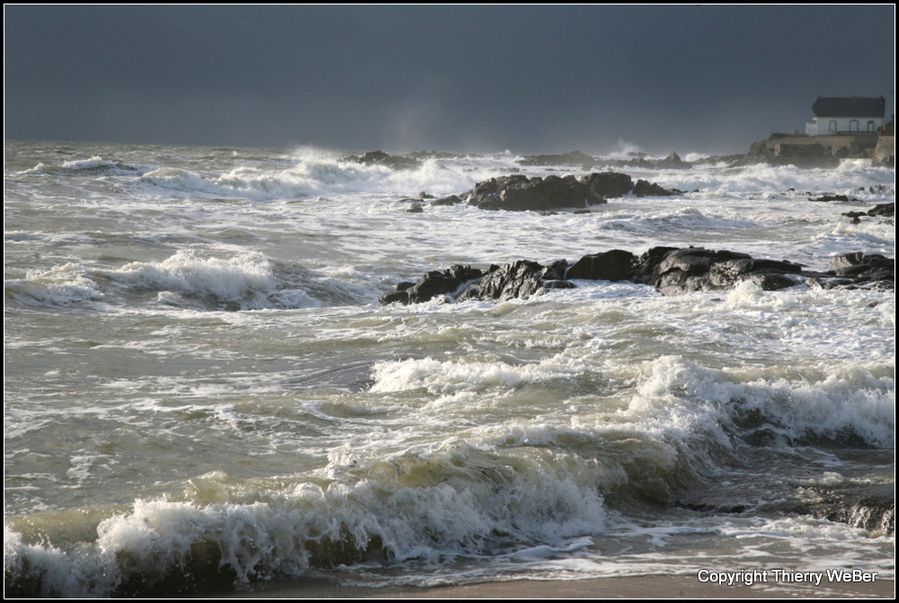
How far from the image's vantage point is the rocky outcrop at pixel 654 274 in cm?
1611

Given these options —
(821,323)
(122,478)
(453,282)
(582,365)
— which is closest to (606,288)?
(453,282)

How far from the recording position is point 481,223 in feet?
98.6

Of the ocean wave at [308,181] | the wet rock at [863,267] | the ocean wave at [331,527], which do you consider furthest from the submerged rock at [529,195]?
A: the ocean wave at [331,527]

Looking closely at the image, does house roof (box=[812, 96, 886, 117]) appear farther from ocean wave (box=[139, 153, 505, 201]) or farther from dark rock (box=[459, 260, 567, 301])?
dark rock (box=[459, 260, 567, 301])

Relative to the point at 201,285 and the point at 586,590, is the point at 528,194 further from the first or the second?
the point at 586,590

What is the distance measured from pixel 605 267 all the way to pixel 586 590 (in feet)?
40.7

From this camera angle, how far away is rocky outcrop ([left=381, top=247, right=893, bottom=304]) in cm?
1611

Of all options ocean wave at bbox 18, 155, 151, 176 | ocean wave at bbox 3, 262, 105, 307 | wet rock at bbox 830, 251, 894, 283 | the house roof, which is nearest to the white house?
the house roof

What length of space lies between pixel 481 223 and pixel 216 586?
2464cm

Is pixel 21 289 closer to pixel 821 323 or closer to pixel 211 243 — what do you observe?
pixel 211 243

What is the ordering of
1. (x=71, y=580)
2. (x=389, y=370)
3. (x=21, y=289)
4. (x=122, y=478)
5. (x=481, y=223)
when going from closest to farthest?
(x=71, y=580), (x=122, y=478), (x=389, y=370), (x=21, y=289), (x=481, y=223)

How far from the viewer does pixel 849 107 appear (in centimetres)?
8600

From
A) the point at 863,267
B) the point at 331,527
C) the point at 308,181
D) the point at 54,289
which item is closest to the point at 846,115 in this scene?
the point at 308,181

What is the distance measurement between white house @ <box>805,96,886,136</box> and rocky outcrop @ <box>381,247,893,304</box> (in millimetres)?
71915
